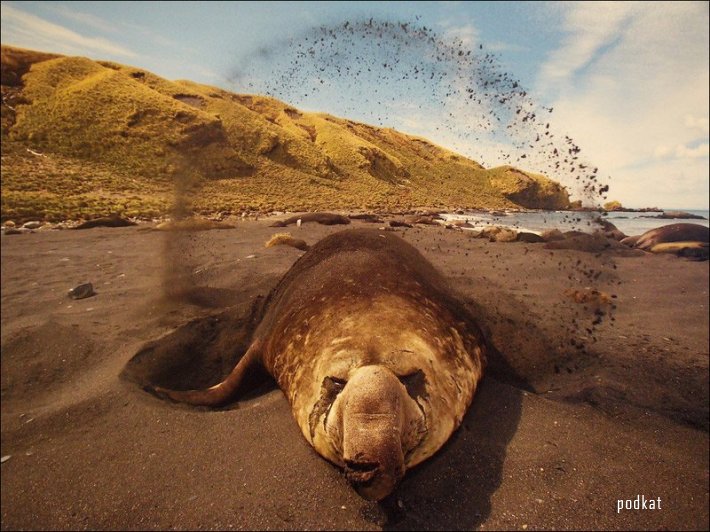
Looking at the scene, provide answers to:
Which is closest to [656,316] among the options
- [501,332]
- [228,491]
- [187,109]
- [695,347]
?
[695,347]

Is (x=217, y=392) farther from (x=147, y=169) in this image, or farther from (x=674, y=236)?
(x=147, y=169)

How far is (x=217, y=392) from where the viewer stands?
2689mm

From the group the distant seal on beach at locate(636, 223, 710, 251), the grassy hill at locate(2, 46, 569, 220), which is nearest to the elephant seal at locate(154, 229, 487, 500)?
the grassy hill at locate(2, 46, 569, 220)

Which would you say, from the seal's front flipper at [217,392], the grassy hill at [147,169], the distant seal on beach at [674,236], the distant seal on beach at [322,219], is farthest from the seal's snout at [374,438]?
the distant seal on beach at [674,236]

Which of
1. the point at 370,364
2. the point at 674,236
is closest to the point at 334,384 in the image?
the point at 370,364

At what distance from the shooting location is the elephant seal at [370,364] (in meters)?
1.35

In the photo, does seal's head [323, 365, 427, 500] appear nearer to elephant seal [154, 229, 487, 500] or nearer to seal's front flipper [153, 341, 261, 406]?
elephant seal [154, 229, 487, 500]

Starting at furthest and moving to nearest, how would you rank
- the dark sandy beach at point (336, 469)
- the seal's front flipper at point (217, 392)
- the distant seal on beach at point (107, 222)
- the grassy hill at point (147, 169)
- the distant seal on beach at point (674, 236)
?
the distant seal on beach at point (674, 236) → the distant seal on beach at point (107, 222) → the grassy hill at point (147, 169) → the seal's front flipper at point (217, 392) → the dark sandy beach at point (336, 469)

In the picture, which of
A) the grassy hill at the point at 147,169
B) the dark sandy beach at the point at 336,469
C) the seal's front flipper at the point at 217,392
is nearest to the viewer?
the dark sandy beach at the point at 336,469

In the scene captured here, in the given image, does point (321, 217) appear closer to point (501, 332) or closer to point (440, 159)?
point (440, 159)

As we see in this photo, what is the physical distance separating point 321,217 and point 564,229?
8936 millimetres

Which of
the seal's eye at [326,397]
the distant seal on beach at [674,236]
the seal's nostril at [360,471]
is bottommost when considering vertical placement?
the seal's nostril at [360,471]

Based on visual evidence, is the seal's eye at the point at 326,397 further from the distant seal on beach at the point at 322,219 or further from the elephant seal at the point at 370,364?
the distant seal on beach at the point at 322,219

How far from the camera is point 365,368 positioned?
160cm
